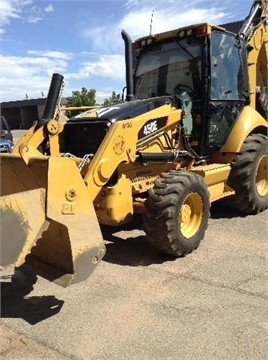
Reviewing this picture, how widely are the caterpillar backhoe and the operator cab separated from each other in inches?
0.6

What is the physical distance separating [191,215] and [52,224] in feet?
6.08

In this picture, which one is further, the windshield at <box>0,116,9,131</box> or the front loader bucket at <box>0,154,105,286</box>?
the windshield at <box>0,116,9,131</box>

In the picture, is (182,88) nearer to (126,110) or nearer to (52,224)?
(126,110)

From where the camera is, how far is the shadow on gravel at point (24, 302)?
3.76 m

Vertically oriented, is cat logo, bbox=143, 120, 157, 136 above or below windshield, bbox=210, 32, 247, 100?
below

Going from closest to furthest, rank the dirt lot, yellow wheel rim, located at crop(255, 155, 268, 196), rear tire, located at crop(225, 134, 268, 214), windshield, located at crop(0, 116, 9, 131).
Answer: the dirt lot, rear tire, located at crop(225, 134, 268, 214), yellow wheel rim, located at crop(255, 155, 268, 196), windshield, located at crop(0, 116, 9, 131)

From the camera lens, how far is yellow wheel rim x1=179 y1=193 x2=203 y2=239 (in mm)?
5062

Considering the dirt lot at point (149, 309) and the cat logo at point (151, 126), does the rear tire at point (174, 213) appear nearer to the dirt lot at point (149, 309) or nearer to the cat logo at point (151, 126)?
the dirt lot at point (149, 309)

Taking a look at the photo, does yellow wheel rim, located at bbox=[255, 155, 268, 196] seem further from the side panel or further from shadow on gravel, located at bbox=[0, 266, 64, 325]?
shadow on gravel, located at bbox=[0, 266, 64, 325]

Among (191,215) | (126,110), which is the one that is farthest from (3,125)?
(191,215)

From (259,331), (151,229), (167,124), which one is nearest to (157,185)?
(151,229)

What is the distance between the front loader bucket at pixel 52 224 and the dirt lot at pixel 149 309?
329 millimetres

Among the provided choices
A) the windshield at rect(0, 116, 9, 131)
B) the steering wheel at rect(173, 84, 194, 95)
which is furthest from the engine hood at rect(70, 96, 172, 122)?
the windshield at rect(0, 116, 9, 131)

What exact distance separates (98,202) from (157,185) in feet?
2.21
